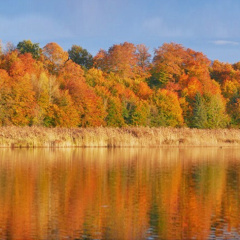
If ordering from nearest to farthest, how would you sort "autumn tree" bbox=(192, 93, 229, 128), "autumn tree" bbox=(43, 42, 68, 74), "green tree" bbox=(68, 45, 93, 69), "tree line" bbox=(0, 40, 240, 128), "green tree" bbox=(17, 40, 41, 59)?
"tree line" bbox=(0, 40, 240, 128) → "autumn tree" bbox=(192, 93, 229, 128) → "autumn tree" bbox=(43, 42, 68, 74) → "green tree" bbox=(17, 40, 41, 59) → "green tree" bbox=(68, 45, 93, 69)

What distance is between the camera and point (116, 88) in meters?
76.2

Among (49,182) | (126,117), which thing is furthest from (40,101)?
(49,182)

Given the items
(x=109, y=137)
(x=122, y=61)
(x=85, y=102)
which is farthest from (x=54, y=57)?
(x=109, y=137)

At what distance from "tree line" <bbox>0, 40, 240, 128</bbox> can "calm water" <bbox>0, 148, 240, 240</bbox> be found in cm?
2671

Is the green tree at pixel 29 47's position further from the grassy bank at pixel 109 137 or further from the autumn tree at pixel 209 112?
the grassy bank at pixel 109 137

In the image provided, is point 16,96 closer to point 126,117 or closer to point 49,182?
point 126,117

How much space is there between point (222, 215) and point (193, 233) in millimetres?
2923

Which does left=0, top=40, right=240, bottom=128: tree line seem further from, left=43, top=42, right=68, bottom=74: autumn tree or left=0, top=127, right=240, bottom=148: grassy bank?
left=0, top=127, right=240, bottom=148: grassy bank

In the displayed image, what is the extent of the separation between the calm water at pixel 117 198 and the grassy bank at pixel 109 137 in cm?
940

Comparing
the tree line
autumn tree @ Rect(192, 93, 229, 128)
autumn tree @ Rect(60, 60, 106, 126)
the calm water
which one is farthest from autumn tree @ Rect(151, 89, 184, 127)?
the calm water

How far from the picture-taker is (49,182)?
24.5m

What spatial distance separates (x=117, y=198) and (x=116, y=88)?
56.2m

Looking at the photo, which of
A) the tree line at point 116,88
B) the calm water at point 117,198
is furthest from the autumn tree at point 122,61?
the calm water at point 117,198

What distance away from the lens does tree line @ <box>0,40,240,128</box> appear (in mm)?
61750
